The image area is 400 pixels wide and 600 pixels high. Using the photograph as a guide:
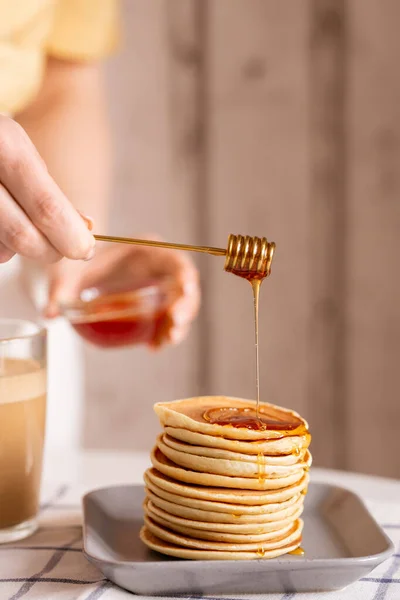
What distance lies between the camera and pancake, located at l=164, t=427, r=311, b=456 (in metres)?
0.84

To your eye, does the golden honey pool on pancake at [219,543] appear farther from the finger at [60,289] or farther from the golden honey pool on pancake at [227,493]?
the finger at [60,289]

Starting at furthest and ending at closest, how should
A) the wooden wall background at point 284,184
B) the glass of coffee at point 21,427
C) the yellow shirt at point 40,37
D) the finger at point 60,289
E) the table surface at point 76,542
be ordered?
the wooden wall background at point 284,184, the yellow shirt at point 40,37, the finger at point 60,289, the glass of coffee at point 21,427, the table surface at point 76,542

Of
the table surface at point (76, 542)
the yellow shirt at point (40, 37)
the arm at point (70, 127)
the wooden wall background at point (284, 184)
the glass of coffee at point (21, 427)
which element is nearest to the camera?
the table surface at point (76, 542)

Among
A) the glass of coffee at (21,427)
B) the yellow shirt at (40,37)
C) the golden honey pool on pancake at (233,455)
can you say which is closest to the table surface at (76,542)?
the glass of coffee at (21,427)

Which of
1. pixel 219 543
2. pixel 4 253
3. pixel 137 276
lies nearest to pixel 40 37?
pixel 137 276

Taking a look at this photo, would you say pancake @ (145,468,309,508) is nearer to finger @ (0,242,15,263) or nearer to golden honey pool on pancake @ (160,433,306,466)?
golden honey pool on pancake @ (160,433,306,466)

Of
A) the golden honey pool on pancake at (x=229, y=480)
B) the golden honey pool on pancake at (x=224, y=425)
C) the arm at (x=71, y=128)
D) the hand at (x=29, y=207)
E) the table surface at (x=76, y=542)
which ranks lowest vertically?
the table surface at (x=76, y=542)

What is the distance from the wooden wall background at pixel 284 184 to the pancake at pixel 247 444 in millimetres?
1784

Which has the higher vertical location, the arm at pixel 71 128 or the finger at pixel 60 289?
the arm at pixel 71 128

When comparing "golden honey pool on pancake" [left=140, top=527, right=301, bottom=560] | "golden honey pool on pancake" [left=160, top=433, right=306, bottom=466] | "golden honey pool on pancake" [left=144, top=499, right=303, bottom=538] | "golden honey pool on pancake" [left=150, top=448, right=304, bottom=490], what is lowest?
"golden honey pool on pancake" [left=140, top=527, right=301, bottom=560]

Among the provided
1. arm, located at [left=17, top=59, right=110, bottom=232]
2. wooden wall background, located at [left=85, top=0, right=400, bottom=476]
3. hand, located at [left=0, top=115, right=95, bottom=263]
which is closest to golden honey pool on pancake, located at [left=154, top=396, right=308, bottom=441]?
hand, located at [left=0, top=115, right=95, bottom=263]

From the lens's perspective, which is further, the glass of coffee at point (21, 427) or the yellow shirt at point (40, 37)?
the yellow shirt at point (40, 37)

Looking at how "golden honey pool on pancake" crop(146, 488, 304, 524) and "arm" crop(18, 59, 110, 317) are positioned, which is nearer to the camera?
"golden honey pool on pancake" crop(146, 488, 304, 524)

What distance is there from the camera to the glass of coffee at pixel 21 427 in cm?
95
